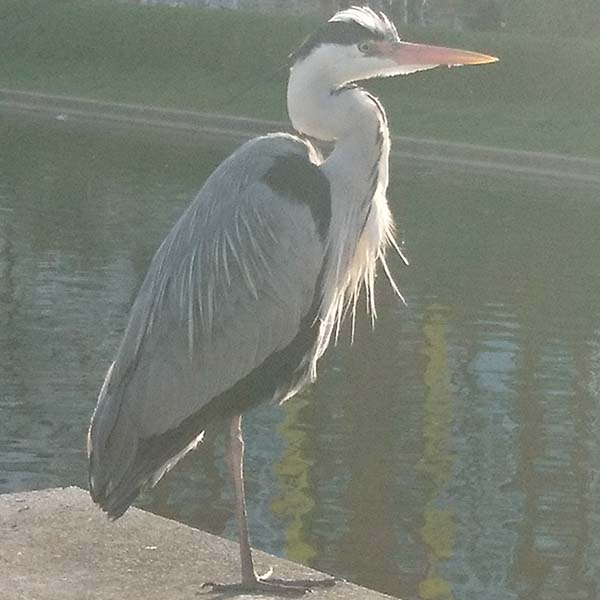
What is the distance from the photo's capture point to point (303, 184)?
4.83 metres

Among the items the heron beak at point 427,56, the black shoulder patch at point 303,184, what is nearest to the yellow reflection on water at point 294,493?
the black shoulder patch at point 303,184

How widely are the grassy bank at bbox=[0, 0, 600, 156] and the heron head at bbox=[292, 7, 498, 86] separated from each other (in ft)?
66.1

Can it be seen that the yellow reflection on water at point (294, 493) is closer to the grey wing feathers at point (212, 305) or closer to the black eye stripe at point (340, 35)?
the grey wing feathers at point (212, 305)

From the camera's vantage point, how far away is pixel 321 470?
806 cm

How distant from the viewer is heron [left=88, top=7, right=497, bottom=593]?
15.6 ft

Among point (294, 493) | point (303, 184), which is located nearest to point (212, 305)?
point (303, 184)

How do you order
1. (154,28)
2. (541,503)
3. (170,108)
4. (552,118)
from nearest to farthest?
(541,503) < (552,118) < (170,108) < (154,28)

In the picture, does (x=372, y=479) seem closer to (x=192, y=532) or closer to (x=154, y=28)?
(x=192, y=532)

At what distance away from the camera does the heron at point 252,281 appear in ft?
15.6

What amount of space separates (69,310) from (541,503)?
4724 mm

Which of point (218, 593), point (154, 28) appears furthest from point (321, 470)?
point (154, 28)

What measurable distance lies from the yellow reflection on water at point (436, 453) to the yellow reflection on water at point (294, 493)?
505 mm

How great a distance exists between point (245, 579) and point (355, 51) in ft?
5.07

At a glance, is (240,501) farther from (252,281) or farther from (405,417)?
(405,417)
